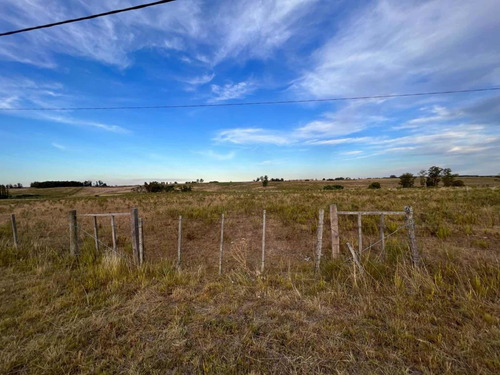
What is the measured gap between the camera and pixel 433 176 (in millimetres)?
70500

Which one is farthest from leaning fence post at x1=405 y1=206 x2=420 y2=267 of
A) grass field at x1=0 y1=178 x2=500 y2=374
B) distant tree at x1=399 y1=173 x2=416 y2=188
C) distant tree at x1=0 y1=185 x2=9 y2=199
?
distant tree at x1=0 y1=185 x2=9 y2=199

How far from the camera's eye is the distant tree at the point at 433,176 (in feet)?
228

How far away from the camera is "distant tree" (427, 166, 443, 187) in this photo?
69.6 meters

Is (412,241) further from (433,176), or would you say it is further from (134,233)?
(433,176)

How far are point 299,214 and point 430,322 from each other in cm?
1177

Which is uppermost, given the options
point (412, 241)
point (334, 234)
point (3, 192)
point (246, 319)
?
point (3, 192)

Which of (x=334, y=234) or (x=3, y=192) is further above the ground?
(x=3, y=192)

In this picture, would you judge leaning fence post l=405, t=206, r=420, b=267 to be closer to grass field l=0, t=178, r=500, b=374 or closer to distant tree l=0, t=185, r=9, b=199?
grass field l=0, t=178, r=500, b=374

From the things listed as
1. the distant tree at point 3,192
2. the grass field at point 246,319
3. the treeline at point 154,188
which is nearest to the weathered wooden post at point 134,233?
the grass field at point 246,319

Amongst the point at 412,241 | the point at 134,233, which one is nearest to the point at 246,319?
the point at 412,241

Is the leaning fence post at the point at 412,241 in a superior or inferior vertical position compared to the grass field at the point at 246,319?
superior

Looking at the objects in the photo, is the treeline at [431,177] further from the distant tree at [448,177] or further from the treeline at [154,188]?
the treeline at [154,188]

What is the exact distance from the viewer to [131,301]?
4672mm

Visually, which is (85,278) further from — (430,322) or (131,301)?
(430,322)
